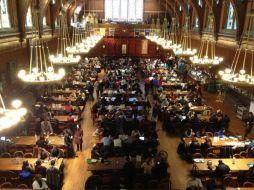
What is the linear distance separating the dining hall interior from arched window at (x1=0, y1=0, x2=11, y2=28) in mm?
70

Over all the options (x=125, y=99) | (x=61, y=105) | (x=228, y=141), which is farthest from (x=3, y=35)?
(x=228, y=141)

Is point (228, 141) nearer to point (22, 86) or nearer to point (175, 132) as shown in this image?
point (175, 132)

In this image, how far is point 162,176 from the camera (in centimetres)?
893

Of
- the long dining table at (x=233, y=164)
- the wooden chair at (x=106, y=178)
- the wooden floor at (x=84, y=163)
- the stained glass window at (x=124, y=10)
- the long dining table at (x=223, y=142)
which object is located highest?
the stained glass window at (x=124, y=10)

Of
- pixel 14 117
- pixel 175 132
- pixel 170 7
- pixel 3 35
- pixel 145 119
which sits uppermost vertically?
pixel 170 7

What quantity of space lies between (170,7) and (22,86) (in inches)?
914

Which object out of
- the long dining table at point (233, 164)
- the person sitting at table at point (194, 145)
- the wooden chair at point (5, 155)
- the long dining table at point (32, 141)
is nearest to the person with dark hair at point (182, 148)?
the person sitting at table at point (194, 145)

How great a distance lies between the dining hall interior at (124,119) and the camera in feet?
29.0

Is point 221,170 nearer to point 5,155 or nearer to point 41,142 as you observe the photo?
point 41,142

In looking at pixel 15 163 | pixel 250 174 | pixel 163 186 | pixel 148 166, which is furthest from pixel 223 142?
pixel 15 163

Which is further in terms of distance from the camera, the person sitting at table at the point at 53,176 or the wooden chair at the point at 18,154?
the wooden chair at the point at 18,154

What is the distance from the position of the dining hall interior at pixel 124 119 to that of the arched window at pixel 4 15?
70mm

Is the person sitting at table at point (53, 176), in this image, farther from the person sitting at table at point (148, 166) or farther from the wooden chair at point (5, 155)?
the person sitting at table at point (148, 166)

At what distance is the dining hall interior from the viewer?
8836 mm
